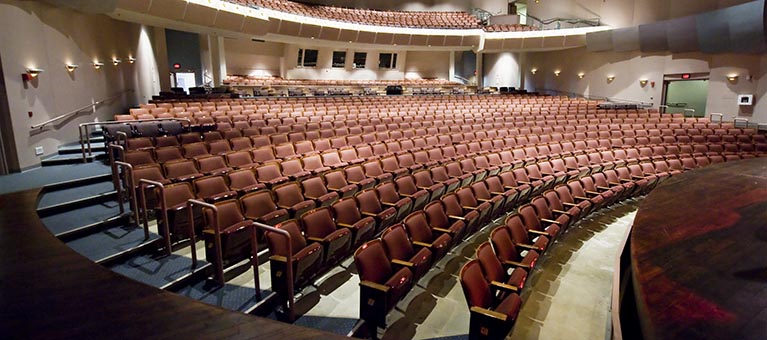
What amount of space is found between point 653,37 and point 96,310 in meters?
9.65

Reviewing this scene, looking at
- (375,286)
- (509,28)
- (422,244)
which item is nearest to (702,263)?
(422,244)

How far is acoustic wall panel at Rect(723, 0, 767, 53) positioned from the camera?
5992mm

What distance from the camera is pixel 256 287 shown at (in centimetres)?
169

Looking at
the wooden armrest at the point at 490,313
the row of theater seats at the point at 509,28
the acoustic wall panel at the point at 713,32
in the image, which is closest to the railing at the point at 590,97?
the acoustic wall panel at the point at 713,32

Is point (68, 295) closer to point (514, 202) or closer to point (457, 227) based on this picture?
point (457, 227)

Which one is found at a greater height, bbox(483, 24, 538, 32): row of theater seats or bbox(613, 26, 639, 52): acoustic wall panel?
bbox(483, 24, 538, 32): row of theater seats

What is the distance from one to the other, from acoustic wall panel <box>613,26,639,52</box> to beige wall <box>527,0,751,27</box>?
0.39 m

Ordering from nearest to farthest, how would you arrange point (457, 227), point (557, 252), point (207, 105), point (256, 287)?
point (256, 287)
point (457, 227)
point (557, 252)
point (207, 105)

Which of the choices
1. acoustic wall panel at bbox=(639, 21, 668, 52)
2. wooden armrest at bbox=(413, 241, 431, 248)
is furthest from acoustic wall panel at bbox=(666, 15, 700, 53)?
wooden armrest at bbox=(413, 241, 431, 248)

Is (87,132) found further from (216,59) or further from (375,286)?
(216,59)

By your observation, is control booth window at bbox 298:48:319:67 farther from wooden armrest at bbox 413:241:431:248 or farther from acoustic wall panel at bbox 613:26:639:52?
wooden armrest at bbox 413:241:431:248

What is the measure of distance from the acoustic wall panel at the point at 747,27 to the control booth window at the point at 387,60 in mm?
7715

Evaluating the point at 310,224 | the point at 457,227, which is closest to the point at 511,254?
the point at 457,227

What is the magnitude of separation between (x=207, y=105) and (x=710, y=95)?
865 centimetres
